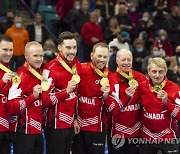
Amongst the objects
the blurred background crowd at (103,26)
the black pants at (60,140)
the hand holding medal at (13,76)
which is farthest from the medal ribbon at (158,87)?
the blurred background crowd at (103,26)

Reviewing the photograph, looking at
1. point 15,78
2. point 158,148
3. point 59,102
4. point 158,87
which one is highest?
point 15,78

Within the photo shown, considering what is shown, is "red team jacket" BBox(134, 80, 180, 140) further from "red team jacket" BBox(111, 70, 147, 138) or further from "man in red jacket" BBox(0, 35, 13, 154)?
"man in red jacket" BBox(0, 35, 13, 154)

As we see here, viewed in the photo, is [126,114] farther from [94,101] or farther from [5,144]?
[5,144]

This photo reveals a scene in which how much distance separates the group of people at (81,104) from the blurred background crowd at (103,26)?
4187 mm

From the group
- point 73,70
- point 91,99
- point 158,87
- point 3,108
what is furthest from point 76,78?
point 158,87

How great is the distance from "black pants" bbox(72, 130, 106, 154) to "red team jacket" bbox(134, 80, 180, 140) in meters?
0.62

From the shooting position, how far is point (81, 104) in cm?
754

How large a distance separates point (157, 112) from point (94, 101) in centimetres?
86

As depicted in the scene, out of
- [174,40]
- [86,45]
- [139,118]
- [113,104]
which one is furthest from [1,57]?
[174,40]

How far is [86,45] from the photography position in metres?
14.1

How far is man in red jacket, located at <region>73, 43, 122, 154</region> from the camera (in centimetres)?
746

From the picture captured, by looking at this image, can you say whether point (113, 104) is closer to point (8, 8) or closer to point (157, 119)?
point (157, 119)

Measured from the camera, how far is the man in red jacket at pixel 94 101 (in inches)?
294

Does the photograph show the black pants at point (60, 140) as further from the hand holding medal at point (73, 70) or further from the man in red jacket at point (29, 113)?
the hand holding medal at point (73, 70)
